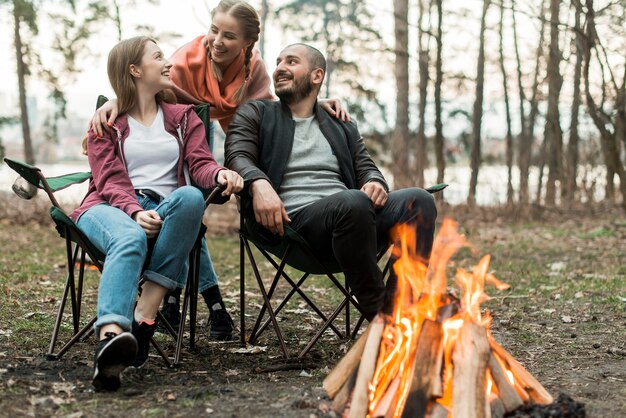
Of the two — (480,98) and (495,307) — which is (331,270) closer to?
(495,307)

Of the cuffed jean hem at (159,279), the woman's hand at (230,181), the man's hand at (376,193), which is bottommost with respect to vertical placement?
the cuffed jean hem at (159,279)

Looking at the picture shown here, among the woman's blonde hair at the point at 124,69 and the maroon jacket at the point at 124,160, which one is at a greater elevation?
the woman's blonde hair at the point at 124,69

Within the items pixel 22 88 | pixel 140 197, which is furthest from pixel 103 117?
pixel 22 88

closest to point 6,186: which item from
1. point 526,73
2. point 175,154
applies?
point 175,154

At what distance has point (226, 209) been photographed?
33.4 ft

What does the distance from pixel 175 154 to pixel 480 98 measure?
9655 millimetres

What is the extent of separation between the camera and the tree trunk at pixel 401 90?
10844 mm

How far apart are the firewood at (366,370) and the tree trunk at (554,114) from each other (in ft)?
28.4

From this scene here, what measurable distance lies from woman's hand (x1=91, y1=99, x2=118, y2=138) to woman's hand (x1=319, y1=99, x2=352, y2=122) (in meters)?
1.03

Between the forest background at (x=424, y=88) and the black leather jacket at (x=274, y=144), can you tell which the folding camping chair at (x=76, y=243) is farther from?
the forest background at (x=424, y=88)

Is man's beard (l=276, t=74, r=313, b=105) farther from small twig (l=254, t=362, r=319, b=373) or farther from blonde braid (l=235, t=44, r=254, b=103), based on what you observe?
small twig (l=254, t=362, r=319, b=373)

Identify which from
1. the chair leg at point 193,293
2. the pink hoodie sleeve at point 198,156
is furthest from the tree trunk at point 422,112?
the chair leg at point 193,293

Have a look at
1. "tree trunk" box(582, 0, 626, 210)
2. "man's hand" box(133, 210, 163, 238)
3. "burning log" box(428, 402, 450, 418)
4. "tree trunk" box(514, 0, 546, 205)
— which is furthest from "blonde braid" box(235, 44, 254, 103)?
"tree trunk" box(514, 0, 546, 205)

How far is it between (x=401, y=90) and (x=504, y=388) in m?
9.09
